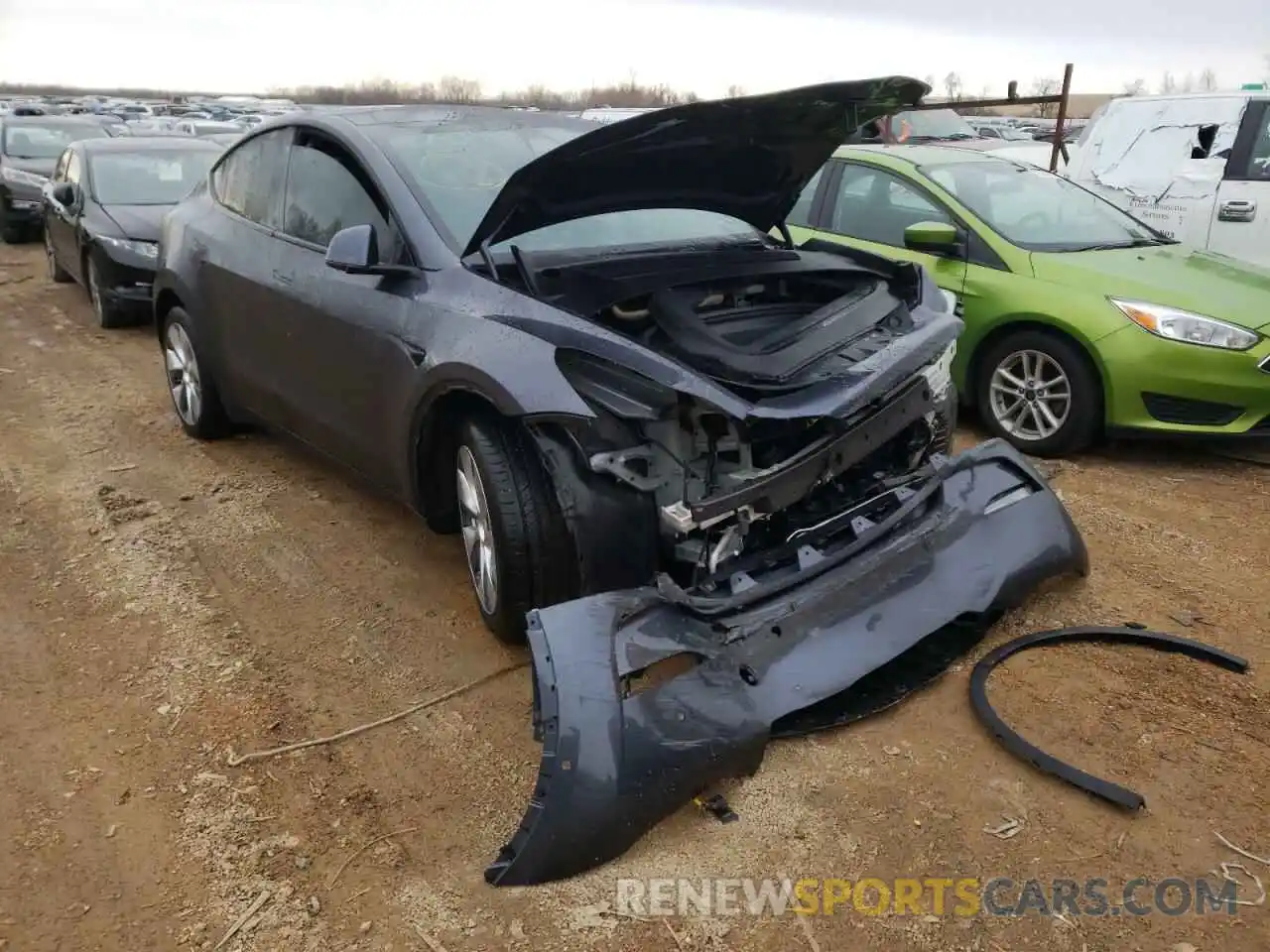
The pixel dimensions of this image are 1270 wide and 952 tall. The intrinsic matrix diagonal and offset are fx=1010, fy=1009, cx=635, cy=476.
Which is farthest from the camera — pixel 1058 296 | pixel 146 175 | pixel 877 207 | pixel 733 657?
pixel 146 175

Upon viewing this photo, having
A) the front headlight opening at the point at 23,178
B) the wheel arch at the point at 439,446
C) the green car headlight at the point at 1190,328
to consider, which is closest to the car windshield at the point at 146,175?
the front headlight opening at the point at 23,178

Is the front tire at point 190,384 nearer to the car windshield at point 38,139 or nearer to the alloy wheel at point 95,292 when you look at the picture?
the alloy wheel at point 95,292

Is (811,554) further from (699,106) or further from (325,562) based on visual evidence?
(325,562)

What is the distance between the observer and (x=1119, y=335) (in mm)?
5062

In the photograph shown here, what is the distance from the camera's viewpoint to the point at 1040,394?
5.39 meters

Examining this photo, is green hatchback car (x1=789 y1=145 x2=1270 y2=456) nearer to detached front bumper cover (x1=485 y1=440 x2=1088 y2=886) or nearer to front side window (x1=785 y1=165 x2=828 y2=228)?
front side window (x1=785 y1=165 x2=828 y2=228)

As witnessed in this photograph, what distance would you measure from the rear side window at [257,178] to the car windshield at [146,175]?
14.3 ft

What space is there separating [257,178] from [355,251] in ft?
5.34

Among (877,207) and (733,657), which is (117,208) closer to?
(877,207)

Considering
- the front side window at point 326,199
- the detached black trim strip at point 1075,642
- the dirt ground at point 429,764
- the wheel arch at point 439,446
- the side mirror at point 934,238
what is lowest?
the dirt ground at point 429,764

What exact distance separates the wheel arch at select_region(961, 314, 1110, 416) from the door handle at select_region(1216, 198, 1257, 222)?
123 inches

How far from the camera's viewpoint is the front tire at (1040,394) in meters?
5.22

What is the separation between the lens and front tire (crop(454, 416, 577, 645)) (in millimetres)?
3117

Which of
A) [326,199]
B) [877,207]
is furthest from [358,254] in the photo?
[877,207]
